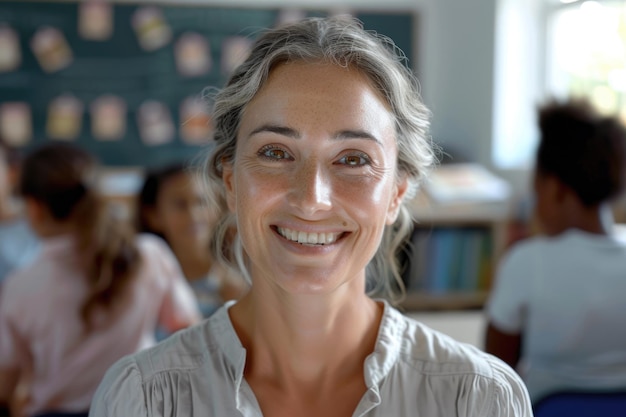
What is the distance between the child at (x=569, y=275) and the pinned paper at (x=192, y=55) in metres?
3.15

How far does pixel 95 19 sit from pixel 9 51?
55 centimetres

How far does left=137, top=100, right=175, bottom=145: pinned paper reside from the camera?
506cm

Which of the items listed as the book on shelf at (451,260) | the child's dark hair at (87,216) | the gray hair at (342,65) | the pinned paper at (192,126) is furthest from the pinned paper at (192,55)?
the gray hair at (342,65)

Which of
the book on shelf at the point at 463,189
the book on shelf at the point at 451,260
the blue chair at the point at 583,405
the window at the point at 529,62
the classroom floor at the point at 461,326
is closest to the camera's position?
the blue chair at the point at 583,405

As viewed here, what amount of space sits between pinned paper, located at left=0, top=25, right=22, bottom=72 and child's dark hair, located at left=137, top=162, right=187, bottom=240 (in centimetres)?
229

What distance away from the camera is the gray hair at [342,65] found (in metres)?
Answer: 1.18

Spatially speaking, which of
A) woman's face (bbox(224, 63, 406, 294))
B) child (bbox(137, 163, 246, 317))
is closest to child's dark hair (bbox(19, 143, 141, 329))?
child (bbox(137, 163, 246, 317))

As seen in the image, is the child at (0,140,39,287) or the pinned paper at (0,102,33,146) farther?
the pinned paper at (0,102,33,146)

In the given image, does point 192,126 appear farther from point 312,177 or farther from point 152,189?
point 312,177

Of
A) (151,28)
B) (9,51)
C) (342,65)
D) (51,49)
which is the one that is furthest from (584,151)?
(9,51)

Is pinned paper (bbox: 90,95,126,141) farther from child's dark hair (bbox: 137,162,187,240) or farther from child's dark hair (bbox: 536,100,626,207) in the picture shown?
child's dark hair (bbox: 536,100,626,207)

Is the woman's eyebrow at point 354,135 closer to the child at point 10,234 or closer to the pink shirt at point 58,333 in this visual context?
the pink shirt at point 58,333

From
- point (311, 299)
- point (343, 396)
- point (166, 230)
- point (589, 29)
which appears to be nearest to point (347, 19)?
point (311, 299)

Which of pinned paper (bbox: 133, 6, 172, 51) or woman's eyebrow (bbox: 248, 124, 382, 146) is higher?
pinned paper (bbox: 133, 6, 172, 51)
